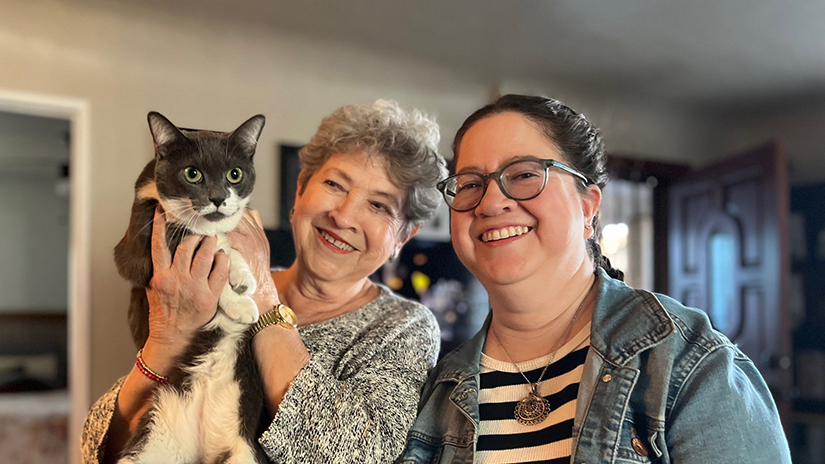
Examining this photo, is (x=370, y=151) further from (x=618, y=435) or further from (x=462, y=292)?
(x=462, y=292)

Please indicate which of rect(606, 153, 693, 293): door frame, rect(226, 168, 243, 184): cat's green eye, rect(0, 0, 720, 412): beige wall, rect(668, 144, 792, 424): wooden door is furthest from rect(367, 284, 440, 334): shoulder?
rect(606, 153, 693, 293): door frame

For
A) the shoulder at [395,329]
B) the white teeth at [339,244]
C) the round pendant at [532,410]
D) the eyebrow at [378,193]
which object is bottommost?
the round pendant at [532,410]

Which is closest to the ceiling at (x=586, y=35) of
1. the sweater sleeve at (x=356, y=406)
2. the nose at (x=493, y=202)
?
the nose at (x=493, y=202)

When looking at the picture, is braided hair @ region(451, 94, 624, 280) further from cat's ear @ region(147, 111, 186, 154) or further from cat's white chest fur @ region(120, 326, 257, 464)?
cat's white chest fur @ region(120, 326, 257, 464)

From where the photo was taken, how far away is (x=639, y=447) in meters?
0.96

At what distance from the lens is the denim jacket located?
0.90 meters

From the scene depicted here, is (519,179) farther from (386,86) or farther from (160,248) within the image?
(386,86)

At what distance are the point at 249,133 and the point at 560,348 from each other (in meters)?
0.70

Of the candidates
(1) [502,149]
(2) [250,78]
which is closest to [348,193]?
(1) [502,149]

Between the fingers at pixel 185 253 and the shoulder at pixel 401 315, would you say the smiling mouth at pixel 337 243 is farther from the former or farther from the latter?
the fingers at pixel 185 253

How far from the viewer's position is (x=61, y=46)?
305 centimetres

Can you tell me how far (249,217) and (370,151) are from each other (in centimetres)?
35

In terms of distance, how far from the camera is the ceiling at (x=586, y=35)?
315cm

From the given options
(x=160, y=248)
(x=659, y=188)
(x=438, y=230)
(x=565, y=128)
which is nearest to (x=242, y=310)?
(x=160, y=248)
